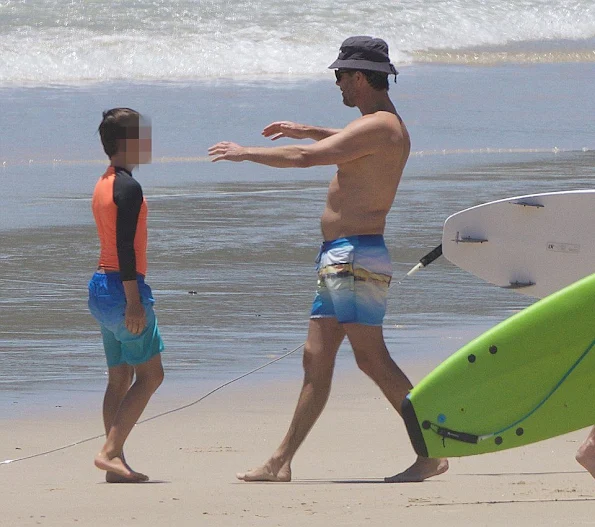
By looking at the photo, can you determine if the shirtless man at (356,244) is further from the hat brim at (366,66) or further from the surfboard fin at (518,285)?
the surfboard fin at (518,285)

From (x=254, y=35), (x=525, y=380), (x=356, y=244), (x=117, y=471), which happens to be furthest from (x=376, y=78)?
(x=254, y=35)

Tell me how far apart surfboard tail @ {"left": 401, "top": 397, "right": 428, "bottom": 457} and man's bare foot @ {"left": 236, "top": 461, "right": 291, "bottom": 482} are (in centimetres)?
59

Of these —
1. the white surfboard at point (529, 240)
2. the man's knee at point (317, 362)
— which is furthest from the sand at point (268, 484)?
the white surfboard at point (529, 240)

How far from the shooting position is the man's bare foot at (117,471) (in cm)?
444

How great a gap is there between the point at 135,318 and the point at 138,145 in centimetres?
62

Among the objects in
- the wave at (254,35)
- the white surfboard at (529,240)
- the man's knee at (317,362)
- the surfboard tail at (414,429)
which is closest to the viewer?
the surfboard tail at (414,429)

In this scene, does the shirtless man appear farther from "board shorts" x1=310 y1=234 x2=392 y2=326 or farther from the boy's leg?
the boy's leg

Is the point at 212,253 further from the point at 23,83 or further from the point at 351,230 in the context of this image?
the point at 23,83

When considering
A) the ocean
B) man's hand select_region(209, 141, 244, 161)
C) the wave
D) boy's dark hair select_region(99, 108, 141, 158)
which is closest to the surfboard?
man's hand select_region(209, 141, 244, 161)

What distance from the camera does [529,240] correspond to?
215 inches

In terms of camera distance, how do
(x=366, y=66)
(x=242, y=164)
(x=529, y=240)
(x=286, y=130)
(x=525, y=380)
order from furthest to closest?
1. (x=242, y=164)
2. (x=529, y=240)
3. (x=286, y=130)
4. (x=366, y=66)
5. (x=525, y=380)

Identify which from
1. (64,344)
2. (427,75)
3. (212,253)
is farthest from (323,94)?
(64,344)

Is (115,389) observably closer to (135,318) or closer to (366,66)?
(135,318)

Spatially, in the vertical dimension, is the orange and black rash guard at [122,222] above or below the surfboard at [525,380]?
above
